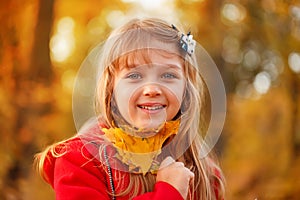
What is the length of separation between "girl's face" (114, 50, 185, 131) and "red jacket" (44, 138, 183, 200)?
0.37 ft

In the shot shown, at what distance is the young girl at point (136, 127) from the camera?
1.25 m

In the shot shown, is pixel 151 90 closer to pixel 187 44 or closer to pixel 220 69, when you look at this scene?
pixel 187 44

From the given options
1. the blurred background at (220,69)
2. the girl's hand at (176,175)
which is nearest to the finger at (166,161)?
the girl's hand at (176,175)

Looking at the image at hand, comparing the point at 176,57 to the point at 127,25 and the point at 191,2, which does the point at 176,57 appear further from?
the point at 191,2

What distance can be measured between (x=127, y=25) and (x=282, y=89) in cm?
555

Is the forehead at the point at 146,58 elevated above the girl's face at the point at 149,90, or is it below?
above

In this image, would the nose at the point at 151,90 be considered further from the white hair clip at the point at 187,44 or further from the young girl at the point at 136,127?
the white hair clip at the point at 187,44

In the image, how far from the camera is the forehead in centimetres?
126

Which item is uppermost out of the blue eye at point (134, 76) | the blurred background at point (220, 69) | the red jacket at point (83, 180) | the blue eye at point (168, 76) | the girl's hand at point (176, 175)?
the blurred background at point (220, 69)

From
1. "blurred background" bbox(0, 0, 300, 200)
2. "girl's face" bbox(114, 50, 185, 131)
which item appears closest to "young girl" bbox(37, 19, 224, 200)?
"girl's face" bbox(114, 50, 185, 131)

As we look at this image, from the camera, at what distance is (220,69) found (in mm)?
6086

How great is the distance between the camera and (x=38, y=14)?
576 cm

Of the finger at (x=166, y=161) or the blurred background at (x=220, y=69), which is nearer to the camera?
the finger at (x=166, y=161)

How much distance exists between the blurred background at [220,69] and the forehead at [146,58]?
3.19m
